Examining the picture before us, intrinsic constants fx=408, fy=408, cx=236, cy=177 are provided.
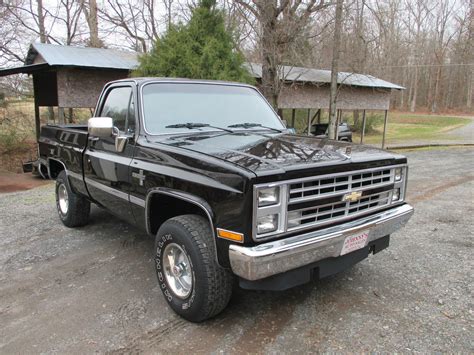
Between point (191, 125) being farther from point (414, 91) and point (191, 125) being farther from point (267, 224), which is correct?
point (414, 91)

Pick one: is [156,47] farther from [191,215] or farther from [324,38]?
[191,215]

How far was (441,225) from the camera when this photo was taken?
598 centimetres

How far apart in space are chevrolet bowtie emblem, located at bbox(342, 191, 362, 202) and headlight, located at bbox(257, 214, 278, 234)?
2.22ft

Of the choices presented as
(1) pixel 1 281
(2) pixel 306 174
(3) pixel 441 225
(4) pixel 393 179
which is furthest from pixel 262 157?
(3) pixel 441 225

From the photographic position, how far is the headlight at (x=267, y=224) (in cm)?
277

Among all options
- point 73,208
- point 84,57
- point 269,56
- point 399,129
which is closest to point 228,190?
point 73,208

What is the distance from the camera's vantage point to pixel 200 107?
14.0ft

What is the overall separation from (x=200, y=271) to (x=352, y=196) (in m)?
1.33

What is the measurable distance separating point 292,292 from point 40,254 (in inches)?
121

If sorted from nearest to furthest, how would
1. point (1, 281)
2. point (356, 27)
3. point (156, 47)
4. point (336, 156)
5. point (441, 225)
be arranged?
point (336, 156) < point (1, 281) < point (441, 225) < point (156, 47) < point (356, 27)

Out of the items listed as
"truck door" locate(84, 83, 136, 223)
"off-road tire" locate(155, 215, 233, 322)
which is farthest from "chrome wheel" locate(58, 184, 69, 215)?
"off-road tire" locate(155, 215, 233, 322)

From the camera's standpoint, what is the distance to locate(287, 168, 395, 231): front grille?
9.55ft

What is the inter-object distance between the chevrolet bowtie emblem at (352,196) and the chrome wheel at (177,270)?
1369 mm

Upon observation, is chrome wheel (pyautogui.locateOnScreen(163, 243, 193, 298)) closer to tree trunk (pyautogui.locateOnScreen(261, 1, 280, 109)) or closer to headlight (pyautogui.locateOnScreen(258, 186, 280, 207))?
headlight (pyautogui.locateOnScreen(258, 186, 280, 207))
